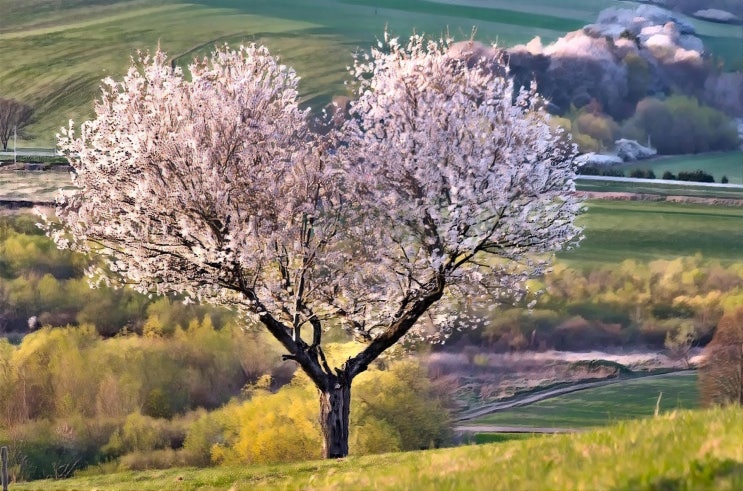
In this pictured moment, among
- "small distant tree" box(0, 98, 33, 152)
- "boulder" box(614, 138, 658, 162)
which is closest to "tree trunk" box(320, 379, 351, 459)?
"small distant tree" box(0, 98, 33, 152)

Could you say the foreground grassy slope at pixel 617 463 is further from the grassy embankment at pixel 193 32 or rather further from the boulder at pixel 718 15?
the boulder at pixel 718 15

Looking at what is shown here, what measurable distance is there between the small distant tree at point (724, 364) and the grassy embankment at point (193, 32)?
17.8m

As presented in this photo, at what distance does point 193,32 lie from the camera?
53312mm

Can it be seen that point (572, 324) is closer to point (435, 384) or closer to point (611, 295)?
point (611, 295)

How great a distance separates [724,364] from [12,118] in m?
35.0

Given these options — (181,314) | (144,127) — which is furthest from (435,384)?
(144,127)

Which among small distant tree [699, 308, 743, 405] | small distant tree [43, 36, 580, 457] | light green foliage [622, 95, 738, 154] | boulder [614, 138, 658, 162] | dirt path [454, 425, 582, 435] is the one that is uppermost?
small distant tree [43, 36, 580, 457]

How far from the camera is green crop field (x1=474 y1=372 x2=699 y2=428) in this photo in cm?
4488

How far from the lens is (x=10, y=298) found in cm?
4609

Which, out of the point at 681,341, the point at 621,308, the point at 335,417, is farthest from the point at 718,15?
the point at 335,417

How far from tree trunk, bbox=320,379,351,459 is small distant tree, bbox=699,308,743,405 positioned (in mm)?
25645

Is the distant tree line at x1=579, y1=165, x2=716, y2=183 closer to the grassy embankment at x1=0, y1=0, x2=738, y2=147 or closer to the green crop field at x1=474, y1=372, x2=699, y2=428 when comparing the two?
the grassy embankment at x1=0, y1=0, x2=738, y2=147

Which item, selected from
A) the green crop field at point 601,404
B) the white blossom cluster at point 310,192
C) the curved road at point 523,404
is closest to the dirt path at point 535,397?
the curved road at point 523,404

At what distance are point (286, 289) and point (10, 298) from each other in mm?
27576
